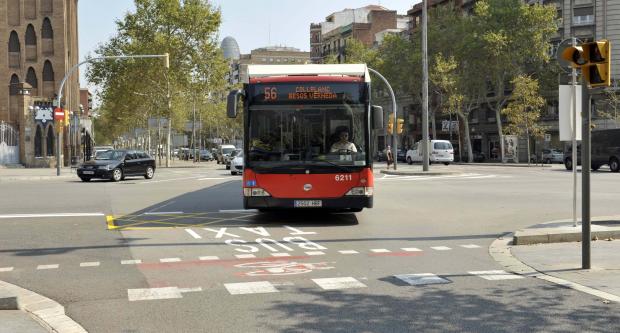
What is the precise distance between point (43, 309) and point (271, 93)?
739 centimetres

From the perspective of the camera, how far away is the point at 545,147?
212ft

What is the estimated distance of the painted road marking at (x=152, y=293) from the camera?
6.74 m

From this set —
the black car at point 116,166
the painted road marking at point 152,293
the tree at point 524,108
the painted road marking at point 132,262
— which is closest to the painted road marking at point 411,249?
the painted road marking at point 132,262

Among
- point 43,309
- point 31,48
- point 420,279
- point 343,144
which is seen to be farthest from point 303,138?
point 31,48

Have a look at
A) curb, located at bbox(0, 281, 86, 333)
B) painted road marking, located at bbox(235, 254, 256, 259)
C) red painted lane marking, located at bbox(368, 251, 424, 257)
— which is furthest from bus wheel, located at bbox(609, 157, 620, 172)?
curb, located at bbox(0, 281, 86, 333)

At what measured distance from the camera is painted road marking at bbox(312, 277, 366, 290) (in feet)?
23.6

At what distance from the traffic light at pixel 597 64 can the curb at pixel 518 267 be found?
223cm

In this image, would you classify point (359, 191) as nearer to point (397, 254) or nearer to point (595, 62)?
point (397, 254)

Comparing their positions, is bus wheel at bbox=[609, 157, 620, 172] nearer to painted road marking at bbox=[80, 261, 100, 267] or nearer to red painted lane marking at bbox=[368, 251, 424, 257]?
red painted lane marking at bbox=[368, 251, 424, 257]

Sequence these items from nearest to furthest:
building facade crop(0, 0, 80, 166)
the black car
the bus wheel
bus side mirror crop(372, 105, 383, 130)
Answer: bus side mirror crop(372, 105, 383, 130), the black car, the bus wheel, building facade crop(0, 0, 80, 166)

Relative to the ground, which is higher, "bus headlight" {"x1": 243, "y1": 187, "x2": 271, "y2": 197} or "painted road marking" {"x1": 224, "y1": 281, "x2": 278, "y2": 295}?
"bus headlight" {"x1": 243, "y1": 187, "x2": 271, "y2": 197}

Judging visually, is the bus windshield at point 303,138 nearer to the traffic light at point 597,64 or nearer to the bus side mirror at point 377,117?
the bus side mirror at point 377,117

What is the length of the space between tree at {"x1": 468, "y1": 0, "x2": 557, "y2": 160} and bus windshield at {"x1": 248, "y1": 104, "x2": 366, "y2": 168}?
47999mm

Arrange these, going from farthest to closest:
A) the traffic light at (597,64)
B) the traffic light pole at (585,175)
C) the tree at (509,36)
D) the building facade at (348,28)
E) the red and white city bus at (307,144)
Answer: the building facade at (348,28)
the tree at (509,36)
the red and white city bus at (307,144)
the traffic light pole at (585,175)
the traffic light at (597,64)
